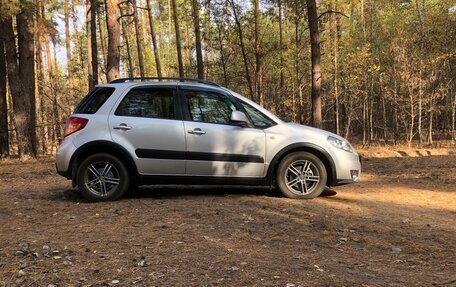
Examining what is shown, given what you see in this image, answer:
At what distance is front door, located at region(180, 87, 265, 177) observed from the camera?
666 centimetres

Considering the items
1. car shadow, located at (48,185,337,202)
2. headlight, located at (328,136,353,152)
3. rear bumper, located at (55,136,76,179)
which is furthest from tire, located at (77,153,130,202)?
headlight, located at (328,136,353,152)

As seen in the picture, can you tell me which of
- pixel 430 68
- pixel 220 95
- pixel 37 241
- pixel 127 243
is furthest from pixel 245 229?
pixel 430 68

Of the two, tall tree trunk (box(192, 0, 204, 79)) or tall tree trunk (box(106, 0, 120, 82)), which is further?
tall tree trunk (box(192, 0, 204, 79))

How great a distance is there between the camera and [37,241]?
4422mm

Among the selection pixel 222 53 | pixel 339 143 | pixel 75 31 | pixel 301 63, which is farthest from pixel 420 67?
pixel 75 31

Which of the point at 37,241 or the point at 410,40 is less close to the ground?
the point at 410,40

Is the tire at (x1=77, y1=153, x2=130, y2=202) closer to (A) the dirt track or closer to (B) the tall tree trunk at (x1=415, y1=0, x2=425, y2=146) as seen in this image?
(A) the dirt track

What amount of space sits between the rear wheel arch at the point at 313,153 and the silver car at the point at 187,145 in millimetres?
16

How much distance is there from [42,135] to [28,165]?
8409 millimetres

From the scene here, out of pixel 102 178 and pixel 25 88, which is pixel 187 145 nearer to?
pixel 102 178

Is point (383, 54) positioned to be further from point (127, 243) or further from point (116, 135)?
point (127, 243)

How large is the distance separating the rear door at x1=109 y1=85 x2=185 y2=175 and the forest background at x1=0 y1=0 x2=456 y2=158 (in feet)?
19.3

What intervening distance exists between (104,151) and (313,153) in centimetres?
326

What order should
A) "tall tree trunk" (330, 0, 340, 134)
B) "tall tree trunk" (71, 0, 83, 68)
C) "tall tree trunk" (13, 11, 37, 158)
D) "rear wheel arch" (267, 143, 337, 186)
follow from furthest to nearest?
"tall tree trunk" (71, 0, 83, 68), "tall tree trunk" (330, 0, 340, 134), "tall tree trunk" (13, 11, 37, 158), "rear wheel arch" (267, 143, 337, 186)
